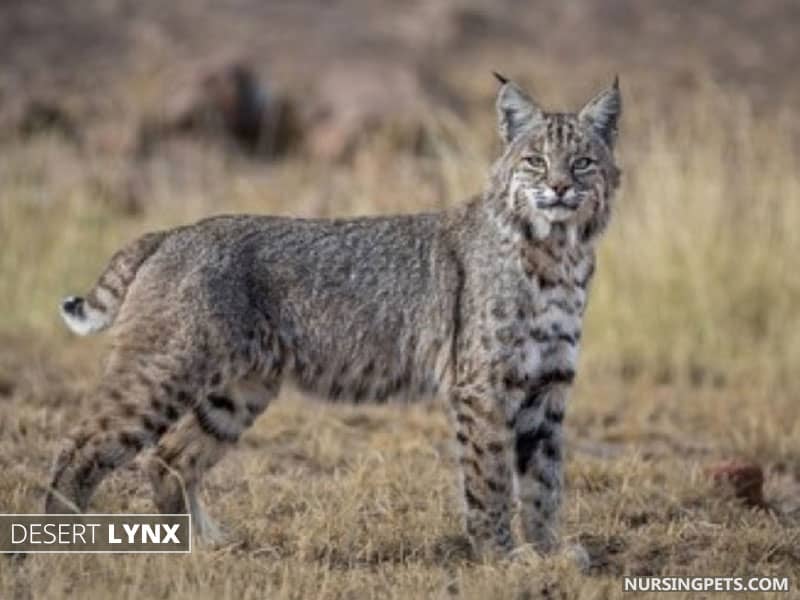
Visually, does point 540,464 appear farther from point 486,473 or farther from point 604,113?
point 604,113

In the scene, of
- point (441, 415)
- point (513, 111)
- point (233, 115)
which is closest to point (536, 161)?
point (513, 111)

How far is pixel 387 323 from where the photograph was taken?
26.8 feet

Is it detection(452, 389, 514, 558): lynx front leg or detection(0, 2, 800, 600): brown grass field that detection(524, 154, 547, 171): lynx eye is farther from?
detection(0, 2, 800, 600): brown grass field

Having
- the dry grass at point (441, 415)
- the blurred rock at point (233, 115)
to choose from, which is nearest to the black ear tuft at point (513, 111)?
the dry grass at point (441, 415)

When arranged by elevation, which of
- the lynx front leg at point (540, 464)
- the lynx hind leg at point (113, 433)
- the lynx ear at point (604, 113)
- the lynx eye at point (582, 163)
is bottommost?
the lynx front leg at point (540, 464)

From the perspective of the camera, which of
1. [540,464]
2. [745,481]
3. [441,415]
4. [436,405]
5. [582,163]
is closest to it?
[582,163]

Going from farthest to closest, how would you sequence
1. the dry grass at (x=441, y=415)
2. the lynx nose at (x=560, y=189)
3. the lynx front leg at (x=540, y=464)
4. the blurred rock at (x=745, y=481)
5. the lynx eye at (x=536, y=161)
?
the blurred rock at (x=745, y=481) < the lynx front leg at (x=540, y=464) < the lynx eye at (x=536, y=161) < the lynx nose at (x=560, y=189) < the dry grass at (x=441, y=415)

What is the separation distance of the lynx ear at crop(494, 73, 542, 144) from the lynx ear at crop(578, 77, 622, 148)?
210 millimetres

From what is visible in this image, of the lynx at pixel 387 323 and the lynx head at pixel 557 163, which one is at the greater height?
the lynx head at pixel 557 163

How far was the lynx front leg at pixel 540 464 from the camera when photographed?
26.3 feet

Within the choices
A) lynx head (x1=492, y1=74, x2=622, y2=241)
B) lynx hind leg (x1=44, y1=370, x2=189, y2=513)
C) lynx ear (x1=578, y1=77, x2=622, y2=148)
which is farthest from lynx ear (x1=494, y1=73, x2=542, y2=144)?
lynx hind leg (x1=44, y1=370, x2=189, y2=513)

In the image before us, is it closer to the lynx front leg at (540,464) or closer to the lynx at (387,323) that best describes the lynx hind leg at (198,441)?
the lynx at (387,323)

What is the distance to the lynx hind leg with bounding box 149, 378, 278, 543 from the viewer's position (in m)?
8.12

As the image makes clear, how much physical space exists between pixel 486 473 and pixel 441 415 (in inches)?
131
